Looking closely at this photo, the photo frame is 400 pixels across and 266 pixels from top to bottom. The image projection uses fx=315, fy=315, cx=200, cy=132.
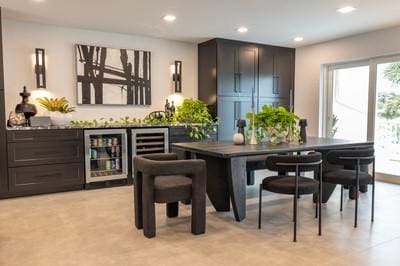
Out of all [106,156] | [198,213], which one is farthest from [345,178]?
[106,156]

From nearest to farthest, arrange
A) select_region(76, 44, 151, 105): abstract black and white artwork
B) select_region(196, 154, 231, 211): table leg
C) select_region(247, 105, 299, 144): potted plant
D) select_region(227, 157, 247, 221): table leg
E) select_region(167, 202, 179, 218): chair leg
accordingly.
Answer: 1. select_region(227, 157, 247, 221): table leg
2. select_region(167, 202, 179, 218): chair leg
3. select_region(196, 154, 231, 211): table leg
4. select_region(247, 105, 299, 144): potted plant
5. select_region(76, 44, 151, 105): abstract black and white artwork

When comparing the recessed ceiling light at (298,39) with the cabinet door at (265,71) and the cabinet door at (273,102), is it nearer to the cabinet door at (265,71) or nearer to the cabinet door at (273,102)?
the cabinet door at (265,71)

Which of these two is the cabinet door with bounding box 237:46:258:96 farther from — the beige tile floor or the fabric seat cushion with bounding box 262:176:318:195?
the fabric seat cushion with bounding box 262:176:318:195

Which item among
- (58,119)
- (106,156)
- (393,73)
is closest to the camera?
(58,119)

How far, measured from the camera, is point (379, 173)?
528 cm

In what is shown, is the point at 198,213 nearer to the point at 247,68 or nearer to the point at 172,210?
the point at 172,210

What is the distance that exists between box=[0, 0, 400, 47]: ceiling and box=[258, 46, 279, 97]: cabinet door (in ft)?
2.14

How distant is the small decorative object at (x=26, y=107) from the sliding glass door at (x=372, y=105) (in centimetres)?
514

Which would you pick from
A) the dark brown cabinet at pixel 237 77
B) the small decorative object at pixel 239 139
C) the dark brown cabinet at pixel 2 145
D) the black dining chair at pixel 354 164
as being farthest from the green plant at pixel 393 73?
the dark brown cabinet at pixel 2 145

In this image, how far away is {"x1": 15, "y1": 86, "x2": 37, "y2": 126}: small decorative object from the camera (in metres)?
4.31

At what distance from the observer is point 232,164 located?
305 centimetres

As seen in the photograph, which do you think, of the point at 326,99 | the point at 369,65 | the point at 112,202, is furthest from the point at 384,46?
the point at 112,202

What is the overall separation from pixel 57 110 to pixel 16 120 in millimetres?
529

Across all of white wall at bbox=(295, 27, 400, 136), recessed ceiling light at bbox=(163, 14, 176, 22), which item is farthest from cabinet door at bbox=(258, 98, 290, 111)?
recessed ceiling light at bbox=(163, 14, 176, 22)
